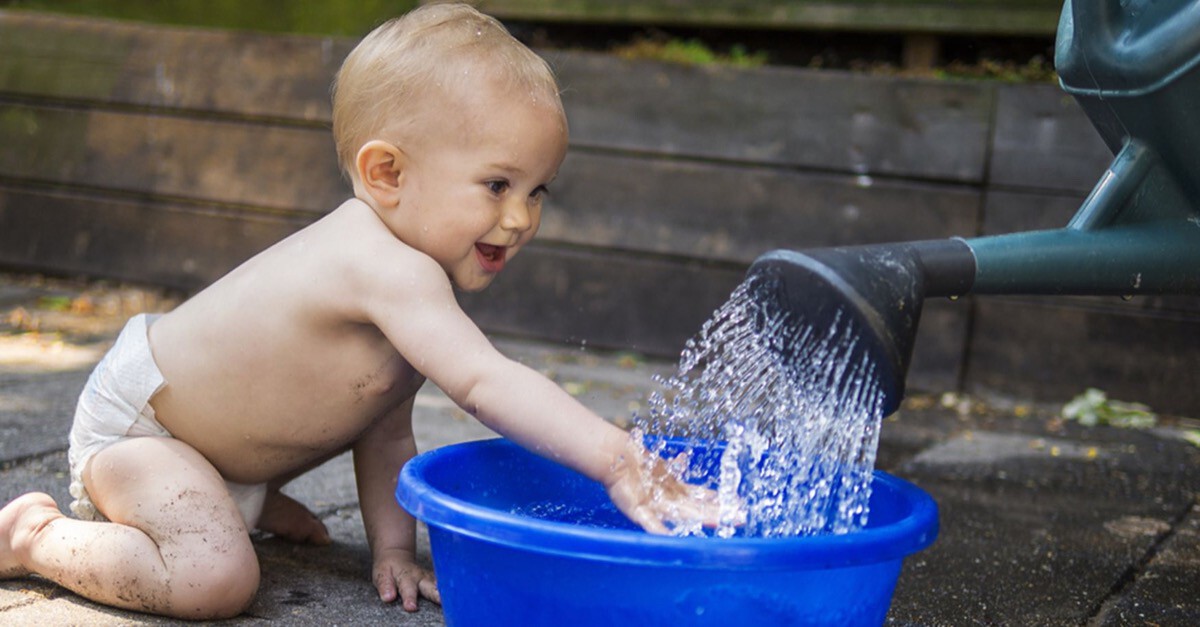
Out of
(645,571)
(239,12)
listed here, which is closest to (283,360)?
(645,571)

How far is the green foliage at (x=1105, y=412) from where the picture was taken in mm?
3371

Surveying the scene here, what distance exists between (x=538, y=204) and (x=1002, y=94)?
6.89 feet

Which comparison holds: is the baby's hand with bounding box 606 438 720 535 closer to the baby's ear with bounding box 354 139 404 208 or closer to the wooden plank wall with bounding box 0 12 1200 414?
the baby's ear with bounding box 354 139 404 208

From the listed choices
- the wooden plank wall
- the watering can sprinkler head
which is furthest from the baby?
the wooden plank wall

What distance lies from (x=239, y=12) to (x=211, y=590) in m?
3.64

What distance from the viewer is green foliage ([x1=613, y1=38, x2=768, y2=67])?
3885mm

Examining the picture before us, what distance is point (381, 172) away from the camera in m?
1.76

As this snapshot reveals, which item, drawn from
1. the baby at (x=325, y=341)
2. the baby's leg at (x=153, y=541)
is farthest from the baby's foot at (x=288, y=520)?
the baby's leg at (x=153, y=541)

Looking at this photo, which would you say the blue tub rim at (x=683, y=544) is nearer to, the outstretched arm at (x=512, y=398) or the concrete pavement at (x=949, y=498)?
the outstretched arm at (x=512, y=398)

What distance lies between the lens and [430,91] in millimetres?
1717

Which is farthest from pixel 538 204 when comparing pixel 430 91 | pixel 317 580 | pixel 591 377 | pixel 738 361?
pixel 591 377

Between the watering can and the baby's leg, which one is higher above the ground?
the watering can

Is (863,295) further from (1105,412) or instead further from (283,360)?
(1105,412)

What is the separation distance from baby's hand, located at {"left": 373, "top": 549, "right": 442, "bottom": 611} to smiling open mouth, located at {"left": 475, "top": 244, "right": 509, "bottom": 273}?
0.43 m
